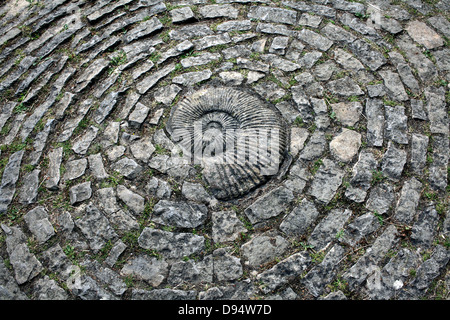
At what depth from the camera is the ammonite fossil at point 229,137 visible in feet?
12.2

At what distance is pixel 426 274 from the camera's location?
3.15 metres

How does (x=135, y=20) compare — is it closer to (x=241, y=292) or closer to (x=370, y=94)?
(x=370, y=94)

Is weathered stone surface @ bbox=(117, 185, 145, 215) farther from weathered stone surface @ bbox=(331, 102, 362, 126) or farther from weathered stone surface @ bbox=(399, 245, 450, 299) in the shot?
weathered stone surface @ bbox=(399, 245, 450, 299)

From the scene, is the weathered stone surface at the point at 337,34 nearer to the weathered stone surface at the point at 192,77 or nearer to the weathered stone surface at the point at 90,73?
the weathered stone surface at the point at 192,77

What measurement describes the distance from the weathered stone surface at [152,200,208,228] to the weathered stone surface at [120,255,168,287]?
0.37 metres

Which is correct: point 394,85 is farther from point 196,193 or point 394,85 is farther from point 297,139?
point 196,193

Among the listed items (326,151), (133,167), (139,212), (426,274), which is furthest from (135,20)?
(426,274)

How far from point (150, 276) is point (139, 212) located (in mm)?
627

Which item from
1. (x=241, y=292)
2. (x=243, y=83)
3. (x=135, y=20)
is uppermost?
(x=135, y=20)

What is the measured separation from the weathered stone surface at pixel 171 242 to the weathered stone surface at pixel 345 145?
1.57 meters

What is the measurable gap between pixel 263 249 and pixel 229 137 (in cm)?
121

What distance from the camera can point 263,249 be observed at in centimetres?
340

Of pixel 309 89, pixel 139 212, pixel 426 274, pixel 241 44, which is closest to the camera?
pixel 426 274

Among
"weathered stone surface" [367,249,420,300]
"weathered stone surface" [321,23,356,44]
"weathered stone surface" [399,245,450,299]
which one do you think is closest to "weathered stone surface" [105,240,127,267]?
"weathered stone surface" [367,249,420,300]
